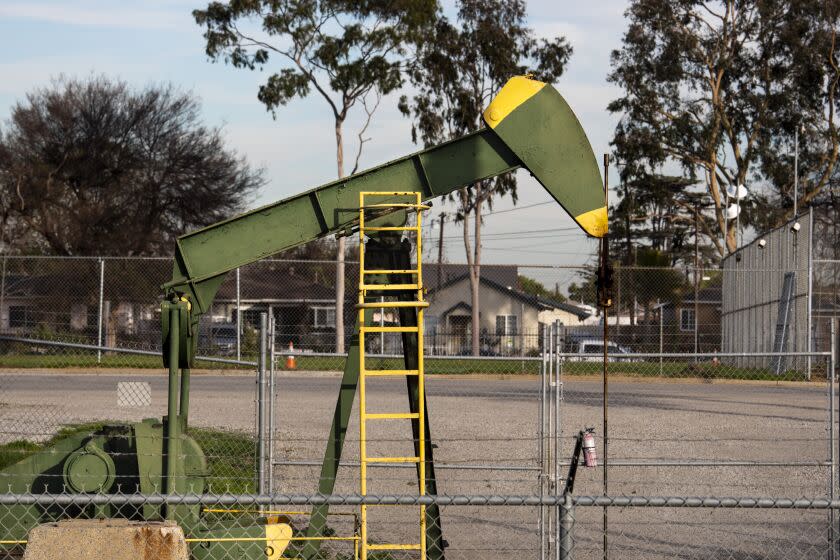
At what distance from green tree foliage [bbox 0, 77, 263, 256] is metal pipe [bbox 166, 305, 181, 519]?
32.2 m

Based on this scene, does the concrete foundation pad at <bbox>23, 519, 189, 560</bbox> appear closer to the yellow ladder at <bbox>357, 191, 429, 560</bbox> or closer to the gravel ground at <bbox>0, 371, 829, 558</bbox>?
the yellow ladder at <bbox>357, 191, 429, 560</bbox>

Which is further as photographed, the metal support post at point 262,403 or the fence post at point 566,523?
the metal support post at point 262,403

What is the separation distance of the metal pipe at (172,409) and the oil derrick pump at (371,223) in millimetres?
14

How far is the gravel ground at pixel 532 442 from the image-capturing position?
9.38 metres

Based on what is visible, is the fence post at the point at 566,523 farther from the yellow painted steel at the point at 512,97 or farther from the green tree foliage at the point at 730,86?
the green tree foliage at the point at 730,86

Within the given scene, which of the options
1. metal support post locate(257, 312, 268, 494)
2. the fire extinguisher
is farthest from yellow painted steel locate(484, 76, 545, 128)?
metal support post locate(257, 312, 268, 494)

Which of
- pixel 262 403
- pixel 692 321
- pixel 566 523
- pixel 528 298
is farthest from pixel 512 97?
pixel 692 321

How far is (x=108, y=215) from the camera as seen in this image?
38906mm

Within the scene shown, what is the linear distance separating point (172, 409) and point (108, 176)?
34680 millimetres

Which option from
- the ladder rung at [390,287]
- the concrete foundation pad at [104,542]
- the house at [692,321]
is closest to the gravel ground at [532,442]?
the ladder rung at [390,287]

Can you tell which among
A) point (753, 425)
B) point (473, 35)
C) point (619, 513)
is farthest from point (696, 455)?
point (473, 35)

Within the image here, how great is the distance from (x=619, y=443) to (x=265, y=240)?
750 centimetres

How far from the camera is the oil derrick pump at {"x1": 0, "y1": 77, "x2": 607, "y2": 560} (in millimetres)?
7805

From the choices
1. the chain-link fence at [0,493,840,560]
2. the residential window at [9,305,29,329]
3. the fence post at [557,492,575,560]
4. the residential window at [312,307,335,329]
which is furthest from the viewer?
the residential window at [312,307,335,329]
